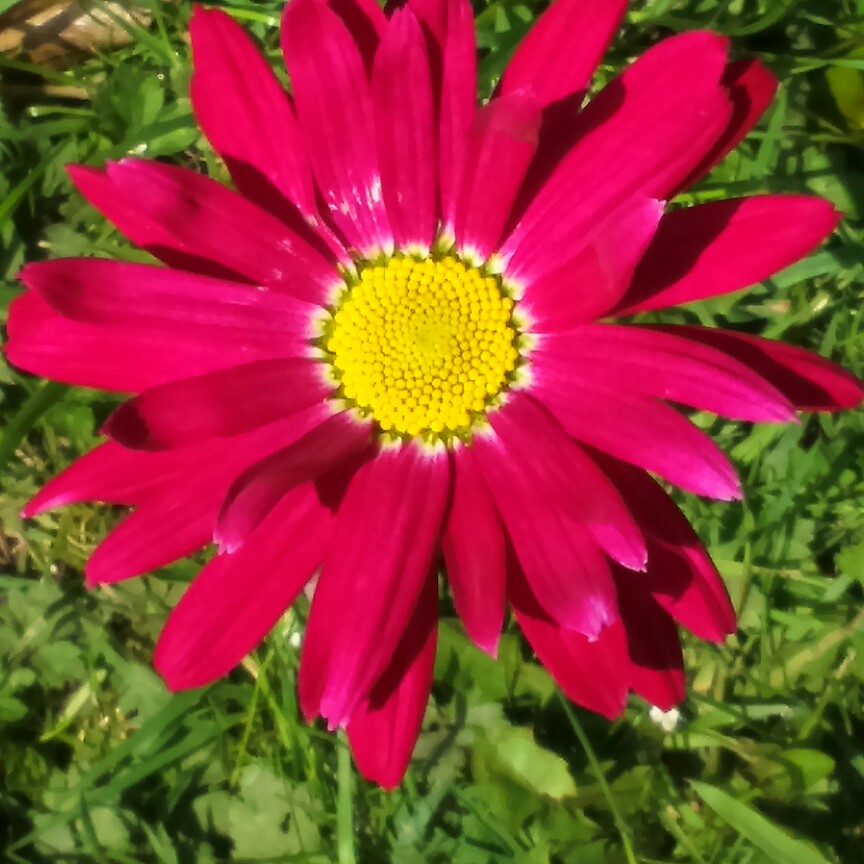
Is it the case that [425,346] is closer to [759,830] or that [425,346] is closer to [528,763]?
[528,763]

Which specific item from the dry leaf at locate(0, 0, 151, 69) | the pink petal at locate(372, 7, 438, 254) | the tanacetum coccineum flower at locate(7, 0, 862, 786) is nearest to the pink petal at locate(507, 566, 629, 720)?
the tanacetum coccineum flower at locate(7, 0, 862, 786)

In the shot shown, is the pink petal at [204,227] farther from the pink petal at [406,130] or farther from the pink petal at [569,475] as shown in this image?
the pink petal at [569,475]

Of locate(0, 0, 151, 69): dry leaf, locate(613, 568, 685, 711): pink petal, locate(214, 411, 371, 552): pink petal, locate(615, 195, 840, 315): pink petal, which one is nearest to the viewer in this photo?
locate(214, 411, 371, 552): pink petal

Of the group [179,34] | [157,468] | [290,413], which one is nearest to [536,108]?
[290,413]

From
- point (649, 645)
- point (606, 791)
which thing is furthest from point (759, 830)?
point (649, 645)

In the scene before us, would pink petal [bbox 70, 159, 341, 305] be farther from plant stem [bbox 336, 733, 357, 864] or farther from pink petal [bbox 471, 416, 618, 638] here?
plant stem [bbox 336, 733, 357, 864]
